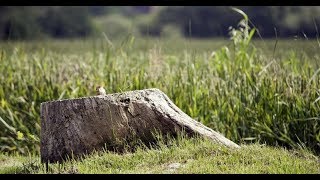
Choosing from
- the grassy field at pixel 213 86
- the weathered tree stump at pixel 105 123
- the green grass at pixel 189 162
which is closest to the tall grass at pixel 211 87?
the grassy field at pixel 213 86

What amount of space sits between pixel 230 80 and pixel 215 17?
9739 cm

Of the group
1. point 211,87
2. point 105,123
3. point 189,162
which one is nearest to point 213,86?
point 211,87

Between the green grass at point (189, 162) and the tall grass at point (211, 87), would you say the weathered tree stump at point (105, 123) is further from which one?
the tall grass at point (211, 87)

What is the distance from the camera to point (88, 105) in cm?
607

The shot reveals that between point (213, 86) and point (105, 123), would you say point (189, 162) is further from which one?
point (213, 86)

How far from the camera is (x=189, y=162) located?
5.59m

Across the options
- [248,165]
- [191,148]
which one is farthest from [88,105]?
[248,165]

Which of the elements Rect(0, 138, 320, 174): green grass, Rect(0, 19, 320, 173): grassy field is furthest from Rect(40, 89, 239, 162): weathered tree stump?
Rect(0, 19, 320, 173): grassy field

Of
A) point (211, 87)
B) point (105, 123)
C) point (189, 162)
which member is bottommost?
point (189, 162)

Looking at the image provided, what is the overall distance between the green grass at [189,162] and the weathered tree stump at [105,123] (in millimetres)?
160

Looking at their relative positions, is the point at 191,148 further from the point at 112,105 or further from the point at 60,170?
the point at 60,170

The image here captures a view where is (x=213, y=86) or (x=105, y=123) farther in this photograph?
(x=213, y=86)

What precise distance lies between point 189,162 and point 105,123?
1069 millimetres

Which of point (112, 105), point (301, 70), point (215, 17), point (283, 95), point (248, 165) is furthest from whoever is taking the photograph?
point (215, 17)
